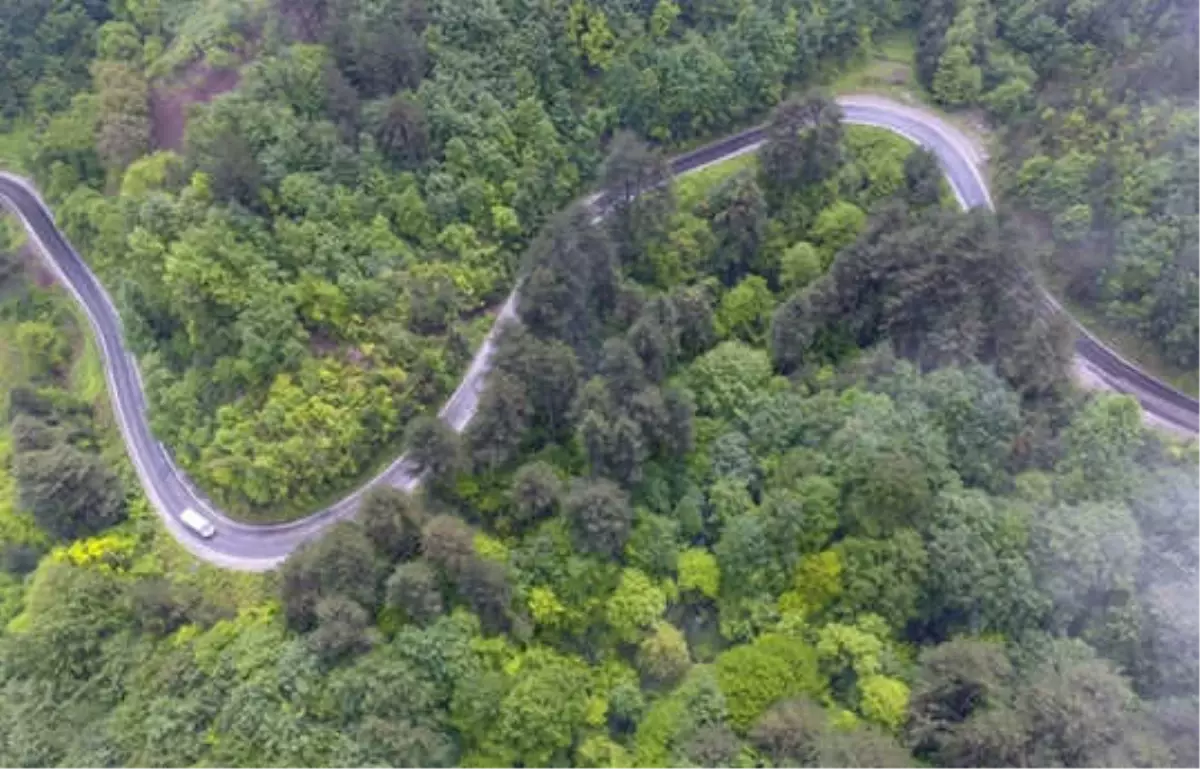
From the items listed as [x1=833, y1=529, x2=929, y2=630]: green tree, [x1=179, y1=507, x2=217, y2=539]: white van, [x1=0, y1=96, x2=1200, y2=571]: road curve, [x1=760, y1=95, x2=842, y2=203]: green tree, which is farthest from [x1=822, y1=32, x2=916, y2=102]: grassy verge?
[x1=179, y1=507, x2=217, y2=539]: white van

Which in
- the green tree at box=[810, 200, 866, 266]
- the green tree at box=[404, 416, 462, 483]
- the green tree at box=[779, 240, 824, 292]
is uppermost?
the green tree at box=[810, 200, 866, 266]

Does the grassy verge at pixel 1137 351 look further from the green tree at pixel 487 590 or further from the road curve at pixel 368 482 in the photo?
the green tree at pixel 487 590

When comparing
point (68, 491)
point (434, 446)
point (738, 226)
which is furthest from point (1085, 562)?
point (68, 491)

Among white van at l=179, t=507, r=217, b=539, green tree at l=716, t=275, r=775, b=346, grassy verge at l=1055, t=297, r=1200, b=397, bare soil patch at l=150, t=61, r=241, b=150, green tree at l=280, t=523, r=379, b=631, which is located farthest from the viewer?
bare soil patch at l=150, t=61, r=241, b=150

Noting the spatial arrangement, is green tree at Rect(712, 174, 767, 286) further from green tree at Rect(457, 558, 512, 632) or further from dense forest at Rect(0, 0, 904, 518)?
green tree at Rect(457, 558, 512, 632)

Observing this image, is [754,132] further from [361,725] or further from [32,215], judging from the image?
[32,215]

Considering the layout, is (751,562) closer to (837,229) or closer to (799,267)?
(799,267)
